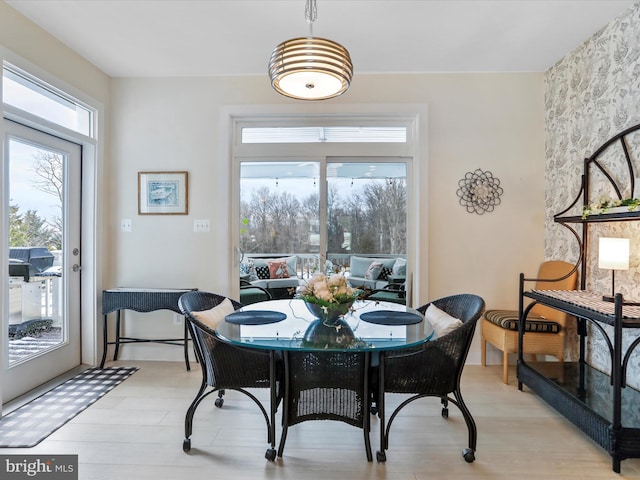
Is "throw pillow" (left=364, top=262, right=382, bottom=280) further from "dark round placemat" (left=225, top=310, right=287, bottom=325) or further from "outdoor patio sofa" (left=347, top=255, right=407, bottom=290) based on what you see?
"dark round placemat" (left=225, top=310, right=287, bottom=325)

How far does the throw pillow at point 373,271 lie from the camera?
3645mm

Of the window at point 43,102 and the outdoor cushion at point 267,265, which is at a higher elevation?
the window at point 43,102

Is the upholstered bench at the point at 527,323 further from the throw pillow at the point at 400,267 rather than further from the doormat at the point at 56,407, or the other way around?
the doormat at the point at 56,407

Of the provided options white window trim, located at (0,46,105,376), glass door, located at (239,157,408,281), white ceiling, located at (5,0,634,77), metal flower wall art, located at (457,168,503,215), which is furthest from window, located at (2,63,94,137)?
metal flower wall art, located at (457,168,503,215)

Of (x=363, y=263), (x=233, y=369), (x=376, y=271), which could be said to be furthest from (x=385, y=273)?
(x=233, y=369)

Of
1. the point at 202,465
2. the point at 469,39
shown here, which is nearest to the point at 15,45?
the point at 202,465

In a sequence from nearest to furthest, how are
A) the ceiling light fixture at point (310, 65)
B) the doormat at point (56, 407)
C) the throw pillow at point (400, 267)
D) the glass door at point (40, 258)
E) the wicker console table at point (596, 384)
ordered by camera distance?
the ceiling light fixture at point (310, 65) → the wicker console table at point (596, 384) → the doormat at point (56, 407) → the glass door at point (40, 258) → the throw pillow at point (400, 267)

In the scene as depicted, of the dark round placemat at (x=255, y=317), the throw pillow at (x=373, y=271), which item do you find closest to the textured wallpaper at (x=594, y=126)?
the throw pillow at (x=373, y=271)

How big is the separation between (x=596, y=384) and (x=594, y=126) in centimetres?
187

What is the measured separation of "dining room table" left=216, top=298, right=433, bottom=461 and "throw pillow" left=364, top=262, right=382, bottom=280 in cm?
146

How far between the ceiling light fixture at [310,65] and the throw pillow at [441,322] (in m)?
1.41

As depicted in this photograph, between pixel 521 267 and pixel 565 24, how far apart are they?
77.5 inches

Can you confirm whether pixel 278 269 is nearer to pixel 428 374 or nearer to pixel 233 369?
pixel 233 369

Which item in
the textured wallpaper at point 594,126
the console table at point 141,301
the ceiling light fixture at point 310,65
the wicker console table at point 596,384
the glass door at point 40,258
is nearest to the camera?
the ceiling light fixture at point 310,65
